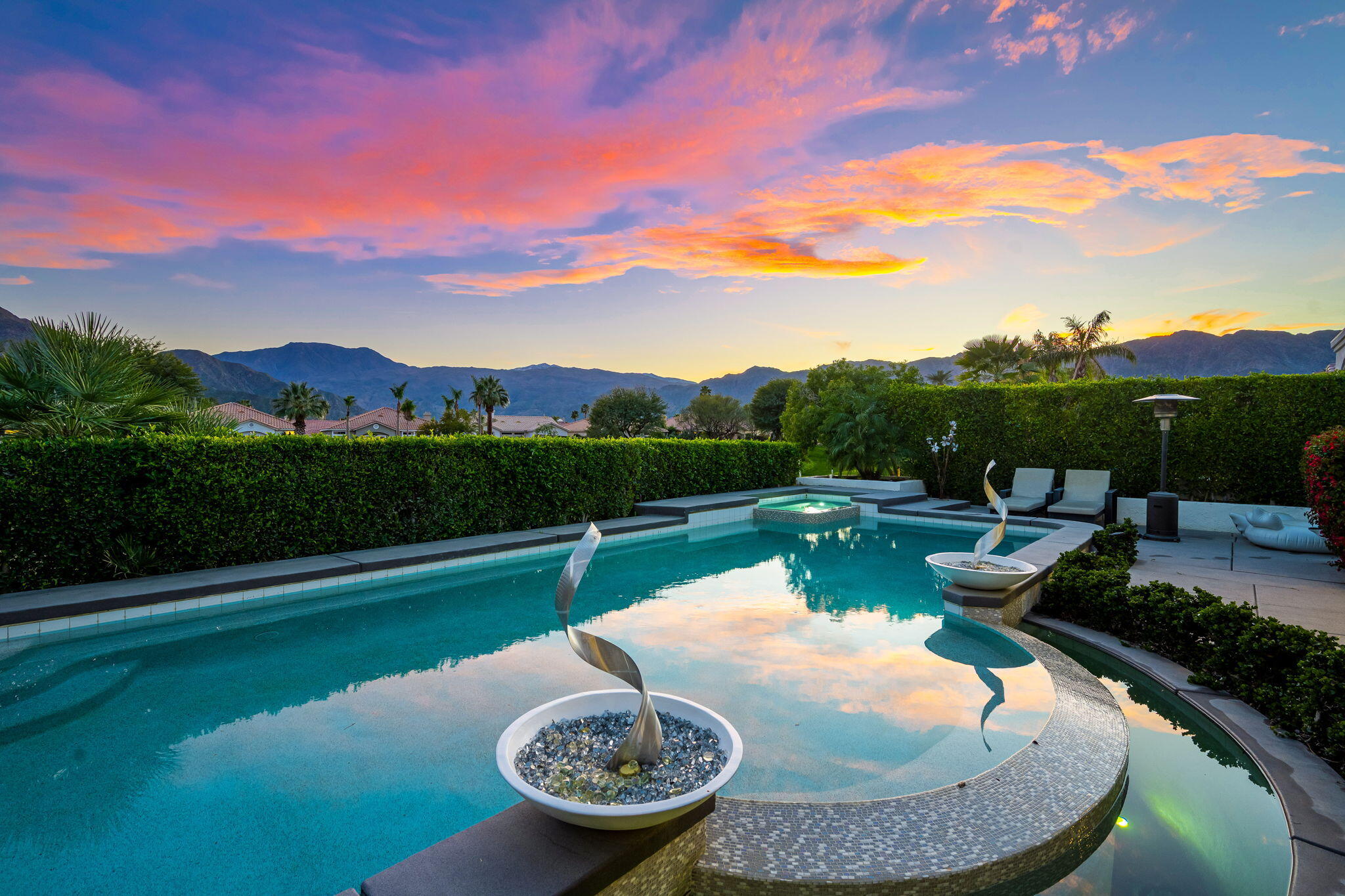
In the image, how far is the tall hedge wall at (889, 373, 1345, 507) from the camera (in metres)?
9.93

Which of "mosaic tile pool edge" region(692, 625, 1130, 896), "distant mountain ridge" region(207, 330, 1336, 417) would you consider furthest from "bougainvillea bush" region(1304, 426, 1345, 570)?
"distant mountain ridge" region(207, 330, 1336, 417)

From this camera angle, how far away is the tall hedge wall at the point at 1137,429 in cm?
993

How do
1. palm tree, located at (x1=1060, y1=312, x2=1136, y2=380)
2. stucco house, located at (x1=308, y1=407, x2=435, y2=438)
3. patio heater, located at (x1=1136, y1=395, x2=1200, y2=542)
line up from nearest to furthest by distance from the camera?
1. patio heater, located at (x1=1136, y1=395, x2=1200, y2=542)
2. palm tree, located at (x1=1060, y1=312, x2=1136, y2=380)
3. stucco house, located at (x1=308, y1=407, x2=435, y2=438)

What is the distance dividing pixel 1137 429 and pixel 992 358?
69.2ft

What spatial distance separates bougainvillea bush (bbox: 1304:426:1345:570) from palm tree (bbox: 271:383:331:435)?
2347 inches

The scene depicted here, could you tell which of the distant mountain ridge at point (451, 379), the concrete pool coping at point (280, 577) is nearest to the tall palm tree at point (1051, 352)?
the concrete pool coping at point (280, 577)

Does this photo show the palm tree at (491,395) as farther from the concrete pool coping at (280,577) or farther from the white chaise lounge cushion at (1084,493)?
the white chaise lounge cushion at (1084,493)

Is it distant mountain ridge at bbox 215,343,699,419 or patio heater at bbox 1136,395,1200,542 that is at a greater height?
distant mountain ridge at bbox 215,343,699,419

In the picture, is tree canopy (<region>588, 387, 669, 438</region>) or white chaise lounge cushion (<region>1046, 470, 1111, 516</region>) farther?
tree canopy (<region>588, 387, 669, 438</region>)

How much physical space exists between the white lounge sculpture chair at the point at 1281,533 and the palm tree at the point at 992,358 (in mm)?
22644

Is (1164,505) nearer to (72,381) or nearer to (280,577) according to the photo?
(280,577)

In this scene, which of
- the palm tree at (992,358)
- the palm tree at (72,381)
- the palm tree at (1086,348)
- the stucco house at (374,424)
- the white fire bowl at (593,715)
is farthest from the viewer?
the stucco house at (374,424)

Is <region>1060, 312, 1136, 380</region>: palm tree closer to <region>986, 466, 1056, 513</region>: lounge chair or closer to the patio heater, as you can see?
<region>986, 466, 1056, 513</region>: lounge chair

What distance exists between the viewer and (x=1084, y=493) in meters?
11.1
